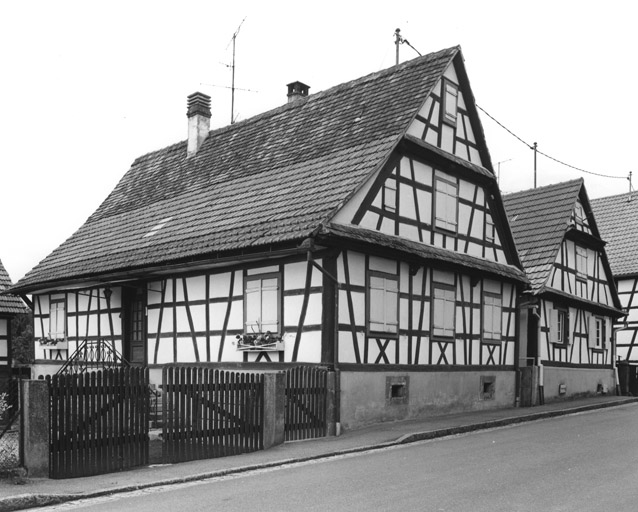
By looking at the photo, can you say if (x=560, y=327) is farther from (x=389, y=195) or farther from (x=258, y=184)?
(x=258, y=184)

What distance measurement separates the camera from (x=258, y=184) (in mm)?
19453

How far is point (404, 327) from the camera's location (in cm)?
1747

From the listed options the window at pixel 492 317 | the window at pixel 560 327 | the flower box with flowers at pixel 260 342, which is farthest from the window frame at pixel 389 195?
the window at pixel 560 327

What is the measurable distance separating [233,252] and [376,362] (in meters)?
3.78

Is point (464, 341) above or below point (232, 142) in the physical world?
below

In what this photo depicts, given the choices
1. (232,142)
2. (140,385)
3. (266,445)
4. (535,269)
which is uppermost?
(232,142)

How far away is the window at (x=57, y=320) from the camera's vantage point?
23.1 metres

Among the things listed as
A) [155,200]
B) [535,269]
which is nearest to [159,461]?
[155,200]

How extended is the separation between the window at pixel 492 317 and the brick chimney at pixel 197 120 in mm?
10657

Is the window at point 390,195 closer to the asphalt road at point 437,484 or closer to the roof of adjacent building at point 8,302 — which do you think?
the asphalt road at point 437,484

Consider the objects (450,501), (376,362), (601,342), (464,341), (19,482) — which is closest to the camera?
(450,501)

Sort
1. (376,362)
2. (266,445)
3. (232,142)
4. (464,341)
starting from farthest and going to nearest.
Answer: (232,142), (464,341), (376,362), (266,445)

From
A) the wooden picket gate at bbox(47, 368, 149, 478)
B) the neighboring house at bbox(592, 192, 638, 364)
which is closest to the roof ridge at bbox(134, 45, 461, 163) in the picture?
the wooden picket gate at bbox(47, 368, 149, 478)

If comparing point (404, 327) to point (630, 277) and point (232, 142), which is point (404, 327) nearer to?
point (232, 142)
